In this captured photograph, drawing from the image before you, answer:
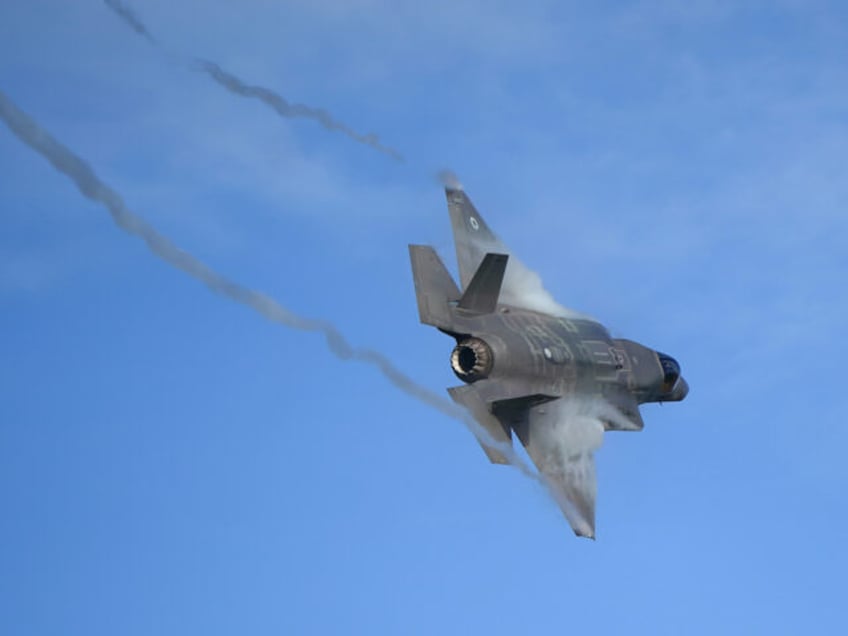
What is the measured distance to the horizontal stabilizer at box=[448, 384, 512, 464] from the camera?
37812 mm

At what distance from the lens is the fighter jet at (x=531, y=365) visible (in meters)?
38.0

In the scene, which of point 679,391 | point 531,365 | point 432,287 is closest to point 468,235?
point 432,287

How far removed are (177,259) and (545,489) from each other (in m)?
11.8

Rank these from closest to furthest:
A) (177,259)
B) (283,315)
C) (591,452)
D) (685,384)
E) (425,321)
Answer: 1. (177,259)
2. (283,315)
3. (425,321)
4. (591,452)
5. (685,384)

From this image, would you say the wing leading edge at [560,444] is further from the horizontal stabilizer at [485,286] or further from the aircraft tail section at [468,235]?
the aircraft tail section at [468,235]

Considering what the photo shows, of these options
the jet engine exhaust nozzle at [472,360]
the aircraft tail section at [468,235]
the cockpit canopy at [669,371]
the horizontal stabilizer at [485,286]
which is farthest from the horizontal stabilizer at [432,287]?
the cockpit canopy at [669,371]

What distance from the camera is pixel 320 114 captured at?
3944cm

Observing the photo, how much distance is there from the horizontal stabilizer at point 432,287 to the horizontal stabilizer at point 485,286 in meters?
0.48

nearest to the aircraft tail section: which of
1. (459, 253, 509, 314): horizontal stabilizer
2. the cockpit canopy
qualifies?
(459, 253, 509, 314): horizontal stabilizer

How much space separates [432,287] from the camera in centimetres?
3888

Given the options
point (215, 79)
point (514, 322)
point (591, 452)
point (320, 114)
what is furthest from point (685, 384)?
point (215, 79)

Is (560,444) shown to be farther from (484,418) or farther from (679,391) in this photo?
(679,391)

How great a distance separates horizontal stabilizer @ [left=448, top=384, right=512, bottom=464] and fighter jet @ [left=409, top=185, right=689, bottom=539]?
0.02 m

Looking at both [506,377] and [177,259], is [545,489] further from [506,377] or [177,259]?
[177,259]
